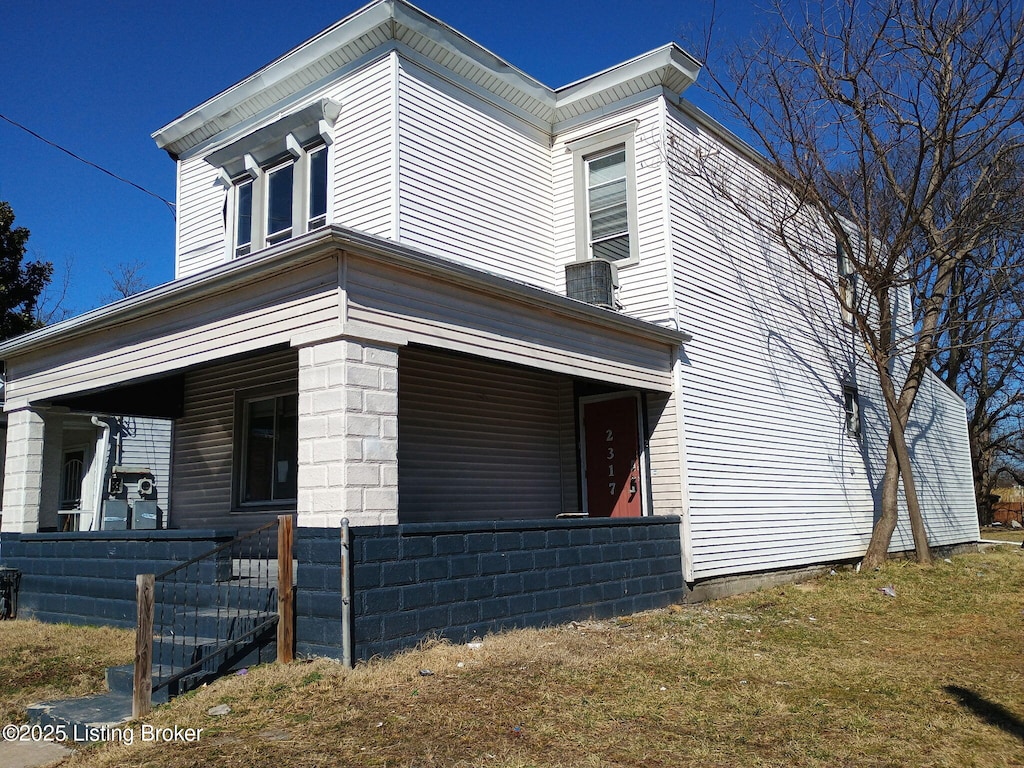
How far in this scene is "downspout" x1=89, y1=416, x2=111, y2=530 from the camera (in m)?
16.9

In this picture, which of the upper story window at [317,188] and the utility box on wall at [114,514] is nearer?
the upper story window at [317,188]

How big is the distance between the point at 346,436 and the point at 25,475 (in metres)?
6.21

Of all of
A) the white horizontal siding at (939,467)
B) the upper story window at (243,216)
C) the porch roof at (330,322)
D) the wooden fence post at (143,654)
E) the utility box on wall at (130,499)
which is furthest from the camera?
the white horizontal siding at (939,467)

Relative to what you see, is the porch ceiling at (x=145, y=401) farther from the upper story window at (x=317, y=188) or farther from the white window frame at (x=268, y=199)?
the upper story window at (x=317, y=188)

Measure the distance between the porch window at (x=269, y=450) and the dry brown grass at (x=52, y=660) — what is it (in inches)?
120

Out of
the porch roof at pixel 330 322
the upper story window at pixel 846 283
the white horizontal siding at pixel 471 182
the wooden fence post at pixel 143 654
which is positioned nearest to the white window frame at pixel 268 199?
the white horizontal siding at pixel 471 182

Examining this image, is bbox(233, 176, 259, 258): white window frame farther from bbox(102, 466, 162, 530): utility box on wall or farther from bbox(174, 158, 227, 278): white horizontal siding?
bbox(102, 466, 162, 530): utility box on wall

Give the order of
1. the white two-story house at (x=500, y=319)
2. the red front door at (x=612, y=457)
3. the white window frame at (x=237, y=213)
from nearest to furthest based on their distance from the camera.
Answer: the white two-story house at (x=500, y=319) < the red front door at (x=612, y=457) < the white window frame at (x=237, y=213)

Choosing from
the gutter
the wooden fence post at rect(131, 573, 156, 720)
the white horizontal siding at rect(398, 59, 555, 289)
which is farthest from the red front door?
the wooden fence post at rect(131, 573, 156, 720)

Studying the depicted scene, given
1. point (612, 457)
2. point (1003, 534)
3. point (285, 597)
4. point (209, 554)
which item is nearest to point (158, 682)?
point (209, 554)

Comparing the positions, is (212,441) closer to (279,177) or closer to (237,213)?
(237,213)

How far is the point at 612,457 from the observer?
1197cm

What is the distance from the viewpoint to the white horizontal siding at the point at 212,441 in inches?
480

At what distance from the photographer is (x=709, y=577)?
11.5 m
